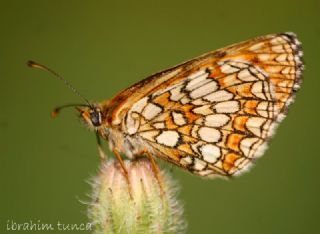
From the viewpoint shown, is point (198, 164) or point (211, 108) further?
point (211, 108)

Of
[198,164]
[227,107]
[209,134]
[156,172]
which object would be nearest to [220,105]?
[227,107]

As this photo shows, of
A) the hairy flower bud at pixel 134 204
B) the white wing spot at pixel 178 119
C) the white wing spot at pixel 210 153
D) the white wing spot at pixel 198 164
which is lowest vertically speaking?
the hairy flower bud at pixel 134 204

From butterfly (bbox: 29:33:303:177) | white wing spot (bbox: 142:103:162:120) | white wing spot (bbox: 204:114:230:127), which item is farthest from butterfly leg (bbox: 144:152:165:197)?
white wing spot (bbox: 204:114:230:127)

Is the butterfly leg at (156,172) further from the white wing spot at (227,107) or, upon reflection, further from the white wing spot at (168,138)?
the white wing spot at (227,107)

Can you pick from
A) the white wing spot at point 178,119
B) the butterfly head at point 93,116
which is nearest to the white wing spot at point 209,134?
the white wing spot at point 178,119

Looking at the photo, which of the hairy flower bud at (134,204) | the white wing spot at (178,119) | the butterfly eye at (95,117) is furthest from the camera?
the white wing spot at (178,119)

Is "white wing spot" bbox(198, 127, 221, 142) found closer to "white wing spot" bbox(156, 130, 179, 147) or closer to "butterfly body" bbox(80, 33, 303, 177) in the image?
"butterfly body" bbox(80, 33, 303, 177)

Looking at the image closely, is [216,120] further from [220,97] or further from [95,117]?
[95,117]
